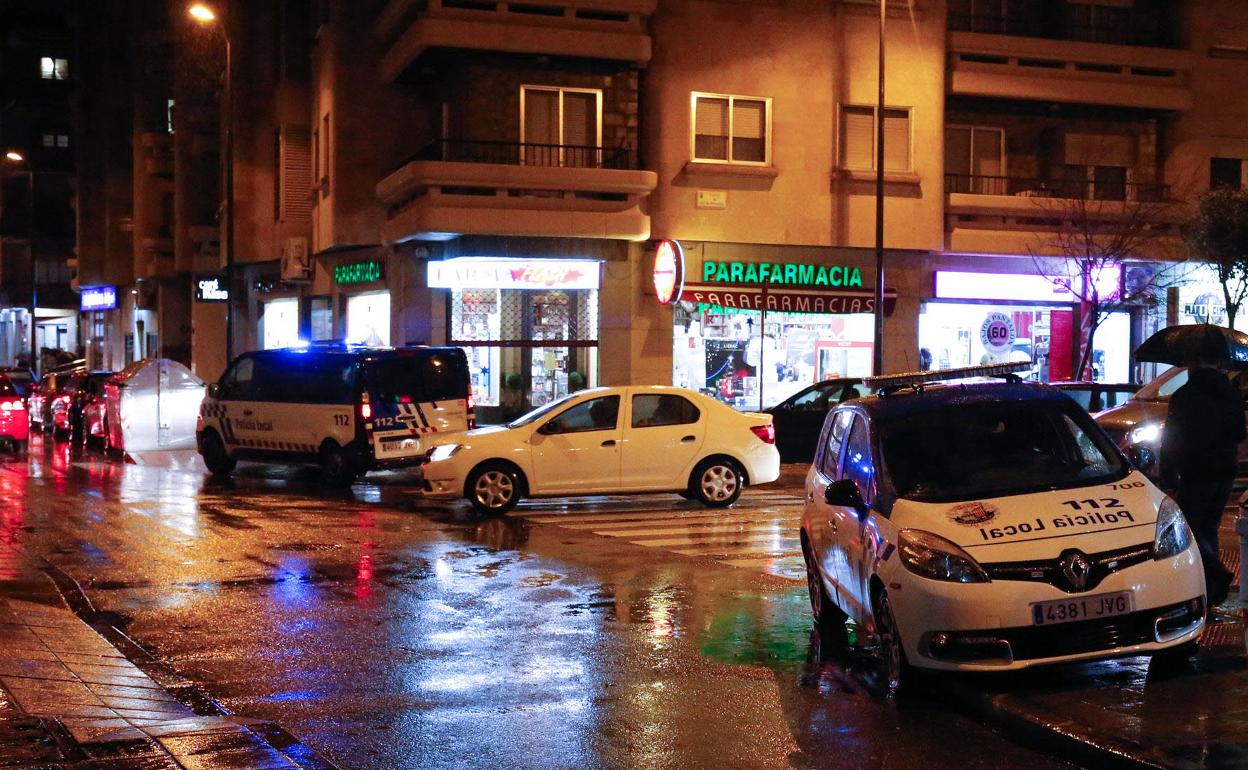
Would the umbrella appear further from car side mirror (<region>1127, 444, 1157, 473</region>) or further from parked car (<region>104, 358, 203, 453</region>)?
parked car (<region>104, 358, 203, 453</region>)

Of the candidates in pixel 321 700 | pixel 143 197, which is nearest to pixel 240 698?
pixel 321 700

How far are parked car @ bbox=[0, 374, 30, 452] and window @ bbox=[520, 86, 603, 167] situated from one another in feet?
36.3

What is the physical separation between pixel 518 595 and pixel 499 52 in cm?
1811

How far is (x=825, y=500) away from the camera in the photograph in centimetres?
888

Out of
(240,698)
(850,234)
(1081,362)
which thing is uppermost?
(850,234)

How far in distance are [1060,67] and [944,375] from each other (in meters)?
23.9

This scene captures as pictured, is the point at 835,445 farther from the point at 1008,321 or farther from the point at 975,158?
the point at 1008,321

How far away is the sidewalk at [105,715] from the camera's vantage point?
20.6 feet

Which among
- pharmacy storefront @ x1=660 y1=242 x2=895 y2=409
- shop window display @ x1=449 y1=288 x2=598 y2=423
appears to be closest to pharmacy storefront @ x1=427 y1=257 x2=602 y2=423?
shop window display @ x1=449 y1=288 x2=598 y2=423

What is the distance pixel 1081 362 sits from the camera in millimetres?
31031

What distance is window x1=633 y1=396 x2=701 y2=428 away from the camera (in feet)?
57.0

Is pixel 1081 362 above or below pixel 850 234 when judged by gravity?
below

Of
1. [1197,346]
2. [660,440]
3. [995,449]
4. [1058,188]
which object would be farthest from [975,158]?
[995,449]

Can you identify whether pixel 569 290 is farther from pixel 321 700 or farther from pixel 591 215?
pixel 321 700
